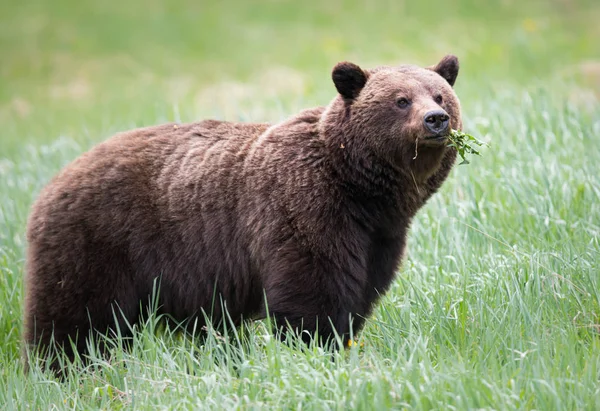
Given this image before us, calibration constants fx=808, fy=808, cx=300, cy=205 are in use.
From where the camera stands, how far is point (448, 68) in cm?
530

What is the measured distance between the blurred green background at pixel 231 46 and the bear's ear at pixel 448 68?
731 cm

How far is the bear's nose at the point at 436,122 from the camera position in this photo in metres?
4.54

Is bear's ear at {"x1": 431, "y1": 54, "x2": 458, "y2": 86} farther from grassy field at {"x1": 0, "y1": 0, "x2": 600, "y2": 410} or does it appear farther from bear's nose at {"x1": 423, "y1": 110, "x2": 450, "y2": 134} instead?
grassy field at {"x1": 0, "y1": 0, "x2": 600, "y2": 410}

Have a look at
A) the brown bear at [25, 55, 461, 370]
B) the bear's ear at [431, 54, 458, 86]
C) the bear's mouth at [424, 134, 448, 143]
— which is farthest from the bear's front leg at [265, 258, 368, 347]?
the bear's ear at [431, 54, 458, 86]

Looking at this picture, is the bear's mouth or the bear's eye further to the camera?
the bear's eye

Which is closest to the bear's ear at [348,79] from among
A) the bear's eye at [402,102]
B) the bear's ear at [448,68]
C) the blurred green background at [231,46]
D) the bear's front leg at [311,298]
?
the bear's eye at [402,102]

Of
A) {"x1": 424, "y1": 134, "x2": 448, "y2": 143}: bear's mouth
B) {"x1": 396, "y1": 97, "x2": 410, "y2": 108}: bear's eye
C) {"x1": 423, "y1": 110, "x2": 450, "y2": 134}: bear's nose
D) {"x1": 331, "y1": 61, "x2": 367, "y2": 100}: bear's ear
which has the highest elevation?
{"x1": 331, "y1": 61, "x2": 367, "y2": 100}: bear's ear

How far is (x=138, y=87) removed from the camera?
17922mm

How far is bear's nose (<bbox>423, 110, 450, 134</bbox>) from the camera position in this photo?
4.54m

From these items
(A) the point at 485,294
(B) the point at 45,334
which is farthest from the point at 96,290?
(A) the point at 485,294

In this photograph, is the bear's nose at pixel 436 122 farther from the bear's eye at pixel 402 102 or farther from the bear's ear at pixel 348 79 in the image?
the bear's ear at pixel 348 79

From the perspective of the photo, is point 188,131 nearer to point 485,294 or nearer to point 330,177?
point 330,177

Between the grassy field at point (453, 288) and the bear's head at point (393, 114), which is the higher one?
the bear's head at point (393, 114)

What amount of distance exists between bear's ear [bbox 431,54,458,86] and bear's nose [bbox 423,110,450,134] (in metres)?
0.82
